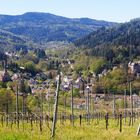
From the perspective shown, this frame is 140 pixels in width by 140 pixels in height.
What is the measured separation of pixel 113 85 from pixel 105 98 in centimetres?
2477

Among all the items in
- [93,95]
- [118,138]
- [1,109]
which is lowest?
[93,95]

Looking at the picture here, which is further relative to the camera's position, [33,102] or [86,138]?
[33,102]

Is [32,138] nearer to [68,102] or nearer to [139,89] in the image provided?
[68,102]

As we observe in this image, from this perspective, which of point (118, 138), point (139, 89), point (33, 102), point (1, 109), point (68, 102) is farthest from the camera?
point (139, 89)

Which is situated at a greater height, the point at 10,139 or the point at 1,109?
the point at 10,139

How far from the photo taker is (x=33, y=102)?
11144 centimetres

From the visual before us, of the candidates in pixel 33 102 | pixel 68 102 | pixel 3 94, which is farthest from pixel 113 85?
pixel 3 94

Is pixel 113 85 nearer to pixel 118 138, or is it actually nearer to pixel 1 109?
pixel 1 109

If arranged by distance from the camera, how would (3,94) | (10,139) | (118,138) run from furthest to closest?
(3,94) < (118,138) < (10,139)

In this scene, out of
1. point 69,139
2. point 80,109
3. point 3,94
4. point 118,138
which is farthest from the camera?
point 80,109

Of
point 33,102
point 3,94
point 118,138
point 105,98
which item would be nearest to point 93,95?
point 105,98

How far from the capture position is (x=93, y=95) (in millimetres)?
189000

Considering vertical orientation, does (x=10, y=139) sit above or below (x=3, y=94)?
above

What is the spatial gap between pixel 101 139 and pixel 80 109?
140m
